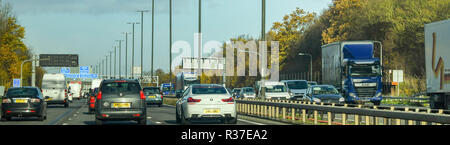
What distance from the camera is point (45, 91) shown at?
52.5 metres

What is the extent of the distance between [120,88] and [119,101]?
1.43 feet

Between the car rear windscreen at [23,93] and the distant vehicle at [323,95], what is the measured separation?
11.9 metres

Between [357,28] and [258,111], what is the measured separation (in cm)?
4480

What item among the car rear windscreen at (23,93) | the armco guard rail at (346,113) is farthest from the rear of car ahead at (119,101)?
the car rear windscreen at (23,93)

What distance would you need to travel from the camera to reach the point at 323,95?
1235 inches

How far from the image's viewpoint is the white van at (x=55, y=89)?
166 feet

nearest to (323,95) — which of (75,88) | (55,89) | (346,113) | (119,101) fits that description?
(346,113)

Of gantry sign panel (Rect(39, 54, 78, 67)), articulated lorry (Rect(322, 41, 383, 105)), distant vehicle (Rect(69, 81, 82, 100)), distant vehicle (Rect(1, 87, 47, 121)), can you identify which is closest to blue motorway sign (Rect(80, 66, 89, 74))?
gantry sign panel (Rect(39, 54, 78, 67))

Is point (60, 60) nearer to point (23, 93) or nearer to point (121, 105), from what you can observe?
point (23, 93)

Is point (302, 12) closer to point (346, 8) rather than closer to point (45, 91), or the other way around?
point (346, 8)

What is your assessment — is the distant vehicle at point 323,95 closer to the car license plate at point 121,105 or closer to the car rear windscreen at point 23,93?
the car license plate at point 121,105

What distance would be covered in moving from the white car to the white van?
94.5 feet
